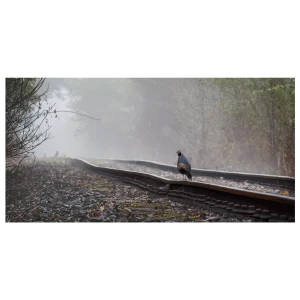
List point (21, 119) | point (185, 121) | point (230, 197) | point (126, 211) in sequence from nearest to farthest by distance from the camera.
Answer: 1. point (230, 197)
2. point (126, 211)
3. point (21, 119)
4. point (185, 121)

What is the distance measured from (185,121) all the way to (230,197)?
485 inches

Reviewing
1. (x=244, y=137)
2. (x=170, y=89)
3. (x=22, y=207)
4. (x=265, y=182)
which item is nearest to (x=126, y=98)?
(x=170, y=89)

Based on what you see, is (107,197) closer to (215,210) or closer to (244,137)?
(215,210)

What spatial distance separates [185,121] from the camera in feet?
56.3

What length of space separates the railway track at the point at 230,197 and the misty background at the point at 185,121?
219 centimetres

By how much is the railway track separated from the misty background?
2187 mm

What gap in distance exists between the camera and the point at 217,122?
A: 14.9 meters

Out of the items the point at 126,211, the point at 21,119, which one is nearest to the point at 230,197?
the point at 126,211

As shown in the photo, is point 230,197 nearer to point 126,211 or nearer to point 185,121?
point 126,211

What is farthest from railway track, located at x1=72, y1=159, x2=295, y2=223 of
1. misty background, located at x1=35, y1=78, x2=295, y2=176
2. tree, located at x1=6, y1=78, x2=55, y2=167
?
tree, located at x1=6, y1=78, x2=55, y2=167

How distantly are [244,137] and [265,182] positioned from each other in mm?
6318

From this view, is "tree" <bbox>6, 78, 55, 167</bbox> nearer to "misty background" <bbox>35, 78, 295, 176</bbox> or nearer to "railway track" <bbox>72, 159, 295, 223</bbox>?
"misty background" <bbox>35, 78, 295, 176</bbox>

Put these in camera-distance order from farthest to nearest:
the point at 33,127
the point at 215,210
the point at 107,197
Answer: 1. the point at 107,197
2. the point at 33,127
3. the point at 215,210

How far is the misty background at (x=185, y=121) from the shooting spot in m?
9.04
